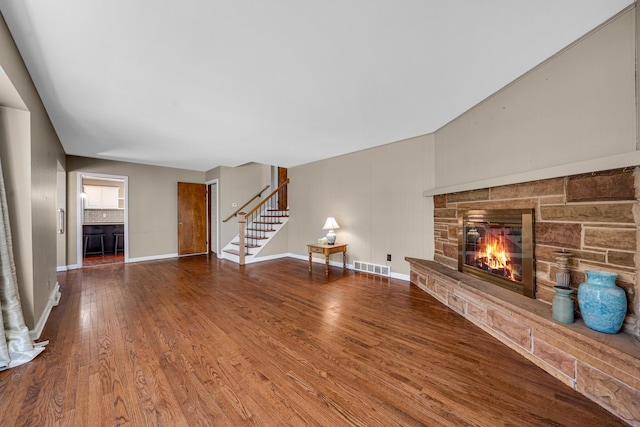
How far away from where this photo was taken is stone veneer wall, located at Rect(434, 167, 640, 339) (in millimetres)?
1565

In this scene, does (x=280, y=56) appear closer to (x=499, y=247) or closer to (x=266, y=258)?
(x=499, y=247)

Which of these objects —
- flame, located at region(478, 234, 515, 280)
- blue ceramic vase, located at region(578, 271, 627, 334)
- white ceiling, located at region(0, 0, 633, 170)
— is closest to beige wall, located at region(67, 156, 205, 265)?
white ceiling, located at region(0, 0, 633, 170)

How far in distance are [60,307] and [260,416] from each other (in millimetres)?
3372

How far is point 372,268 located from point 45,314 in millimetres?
4522

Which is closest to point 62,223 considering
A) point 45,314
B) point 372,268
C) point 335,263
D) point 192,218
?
point 192,218

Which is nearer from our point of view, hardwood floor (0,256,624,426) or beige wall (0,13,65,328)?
hardwood floor (0,256,624,426)

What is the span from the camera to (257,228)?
6816 mm

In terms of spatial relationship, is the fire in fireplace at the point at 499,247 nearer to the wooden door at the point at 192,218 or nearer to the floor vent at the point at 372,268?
the floor vent at the point at 372,268

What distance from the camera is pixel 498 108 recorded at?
8.51 ft

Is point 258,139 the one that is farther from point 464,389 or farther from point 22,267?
point 464,389

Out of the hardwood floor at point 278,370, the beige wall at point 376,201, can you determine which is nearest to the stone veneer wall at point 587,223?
the hardwood floor at point 278,370

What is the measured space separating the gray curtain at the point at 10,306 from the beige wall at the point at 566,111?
456cm

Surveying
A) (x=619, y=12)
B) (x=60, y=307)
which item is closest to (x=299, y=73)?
(x=619, y=12)

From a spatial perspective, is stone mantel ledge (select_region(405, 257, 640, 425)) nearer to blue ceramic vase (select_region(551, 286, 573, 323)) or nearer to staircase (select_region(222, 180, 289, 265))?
blue ceramic vase (select_region(551, 286, 573, 323))
